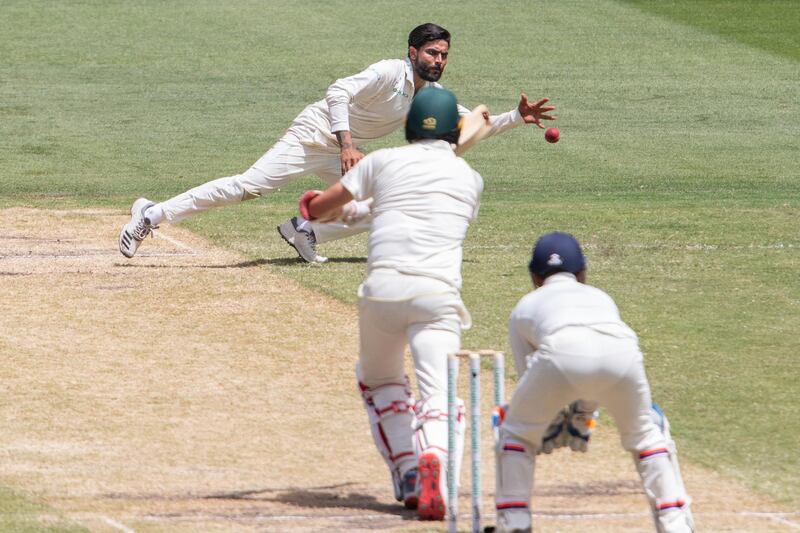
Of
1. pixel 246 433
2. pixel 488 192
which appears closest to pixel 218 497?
pixel 246 433

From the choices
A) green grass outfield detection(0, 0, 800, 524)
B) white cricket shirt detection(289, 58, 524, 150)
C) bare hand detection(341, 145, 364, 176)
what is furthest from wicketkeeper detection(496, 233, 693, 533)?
bare hand detection(341, 145, 364, 176)

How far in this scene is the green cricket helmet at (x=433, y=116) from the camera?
8.12 meters

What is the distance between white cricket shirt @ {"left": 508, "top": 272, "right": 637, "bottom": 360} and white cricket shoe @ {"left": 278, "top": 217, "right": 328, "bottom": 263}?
7408mm

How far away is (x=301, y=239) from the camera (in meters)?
14.7

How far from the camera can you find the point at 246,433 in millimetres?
Answer: 9539

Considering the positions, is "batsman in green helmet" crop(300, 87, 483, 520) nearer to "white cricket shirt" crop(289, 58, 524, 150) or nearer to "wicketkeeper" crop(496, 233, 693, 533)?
"wicketkeeper" crop(496, 233, 693, 533)

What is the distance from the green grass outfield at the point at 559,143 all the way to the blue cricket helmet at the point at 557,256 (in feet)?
6.38

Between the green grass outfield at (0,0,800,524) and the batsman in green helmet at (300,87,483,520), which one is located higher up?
the green grass outfield at (0,0,800,524)

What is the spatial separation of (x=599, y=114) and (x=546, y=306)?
58.4 feet

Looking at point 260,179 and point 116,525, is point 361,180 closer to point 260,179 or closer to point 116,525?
point 116,525

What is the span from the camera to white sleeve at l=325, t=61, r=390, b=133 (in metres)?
13.8

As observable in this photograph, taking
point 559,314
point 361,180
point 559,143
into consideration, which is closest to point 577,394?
point 559,314

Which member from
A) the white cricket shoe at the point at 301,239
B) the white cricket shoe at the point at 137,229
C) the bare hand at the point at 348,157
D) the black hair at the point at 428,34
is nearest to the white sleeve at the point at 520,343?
the black hair at the point at 428,34

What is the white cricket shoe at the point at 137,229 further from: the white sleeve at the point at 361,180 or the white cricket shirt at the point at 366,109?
the white sleeve at the point at 361,180
